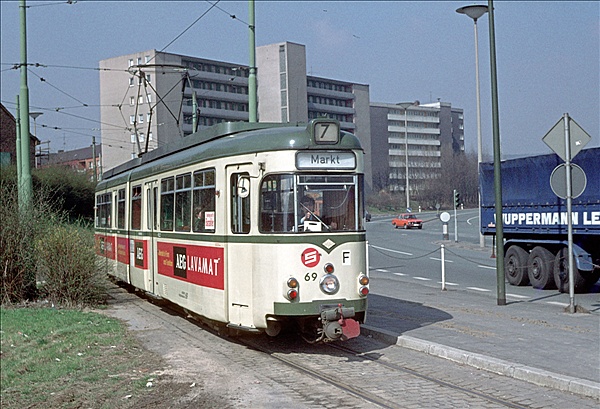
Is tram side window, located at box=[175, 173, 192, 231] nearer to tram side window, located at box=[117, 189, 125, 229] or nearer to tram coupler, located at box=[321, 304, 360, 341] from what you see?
tram coupler, located at box=[321, 304, 360, 341]

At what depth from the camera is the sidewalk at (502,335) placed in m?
8.98

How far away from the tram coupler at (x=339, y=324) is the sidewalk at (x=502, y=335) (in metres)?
1.10

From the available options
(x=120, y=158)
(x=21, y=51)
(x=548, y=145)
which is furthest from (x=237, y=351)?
(x=120, y=158)

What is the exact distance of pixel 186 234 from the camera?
13023 millimetres

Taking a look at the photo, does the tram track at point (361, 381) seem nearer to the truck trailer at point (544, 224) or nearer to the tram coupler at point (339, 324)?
the tram coupler at point (339, 324)

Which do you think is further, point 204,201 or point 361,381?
point 204,201

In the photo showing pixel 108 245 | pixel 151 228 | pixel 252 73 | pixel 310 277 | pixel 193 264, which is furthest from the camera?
pixel 108 245

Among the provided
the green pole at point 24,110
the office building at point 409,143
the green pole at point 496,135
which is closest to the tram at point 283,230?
the green pole at point 496,135

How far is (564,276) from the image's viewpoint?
18781 mm

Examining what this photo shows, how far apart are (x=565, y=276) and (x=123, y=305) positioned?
1023cm

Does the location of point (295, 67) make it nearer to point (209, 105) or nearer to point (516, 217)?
point (209, 105)

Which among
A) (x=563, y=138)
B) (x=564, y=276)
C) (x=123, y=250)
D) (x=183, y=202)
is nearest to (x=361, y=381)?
(x=183, y=202)

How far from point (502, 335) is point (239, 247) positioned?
4.03 metres

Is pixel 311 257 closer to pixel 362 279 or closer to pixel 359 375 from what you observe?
pixel 362 279
